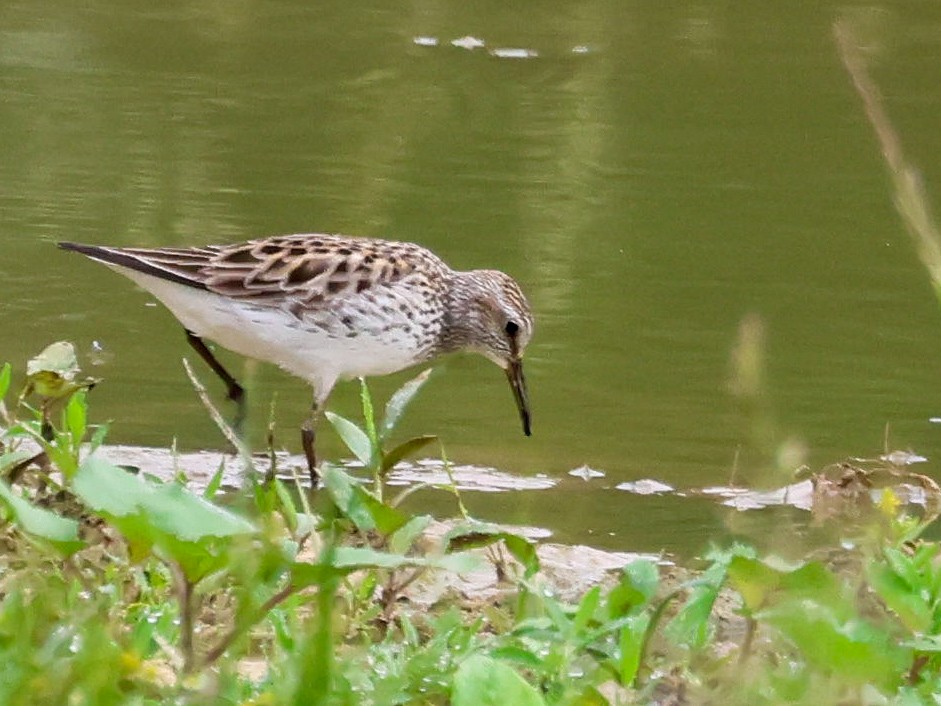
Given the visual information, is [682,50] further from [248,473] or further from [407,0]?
[248,473]

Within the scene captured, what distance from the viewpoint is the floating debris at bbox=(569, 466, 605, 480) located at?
22.2ft

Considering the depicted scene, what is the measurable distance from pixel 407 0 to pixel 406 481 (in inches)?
358

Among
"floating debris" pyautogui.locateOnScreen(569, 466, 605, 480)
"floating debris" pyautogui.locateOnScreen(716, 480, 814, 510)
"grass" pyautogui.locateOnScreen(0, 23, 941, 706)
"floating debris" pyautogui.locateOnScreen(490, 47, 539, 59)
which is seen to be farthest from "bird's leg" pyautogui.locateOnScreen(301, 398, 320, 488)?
"floating debris" pyautogui.locateOnScreen(490, 47, 539, 59)

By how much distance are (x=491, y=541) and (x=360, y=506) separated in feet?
1.08

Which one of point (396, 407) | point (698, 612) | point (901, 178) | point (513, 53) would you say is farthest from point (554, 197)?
point (901, 178)

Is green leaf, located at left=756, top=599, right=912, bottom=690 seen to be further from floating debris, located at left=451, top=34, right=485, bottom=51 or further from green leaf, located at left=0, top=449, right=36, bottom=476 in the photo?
floating debris, located at left=451, top=34, right=485, bottom=51

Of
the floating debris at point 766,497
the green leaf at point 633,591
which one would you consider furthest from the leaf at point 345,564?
the floating debris at point 766,497

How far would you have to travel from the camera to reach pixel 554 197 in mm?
10078

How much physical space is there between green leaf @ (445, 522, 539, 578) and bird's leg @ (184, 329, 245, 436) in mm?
2517

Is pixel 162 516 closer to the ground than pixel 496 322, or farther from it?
farther from it

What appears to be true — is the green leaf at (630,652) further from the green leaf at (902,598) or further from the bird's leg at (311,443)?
the bird's leg at (311,443)

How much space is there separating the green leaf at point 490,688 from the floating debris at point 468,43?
10721 mm

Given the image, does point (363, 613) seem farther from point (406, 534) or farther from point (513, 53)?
point (513, 53)

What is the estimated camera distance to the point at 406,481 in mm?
6566
